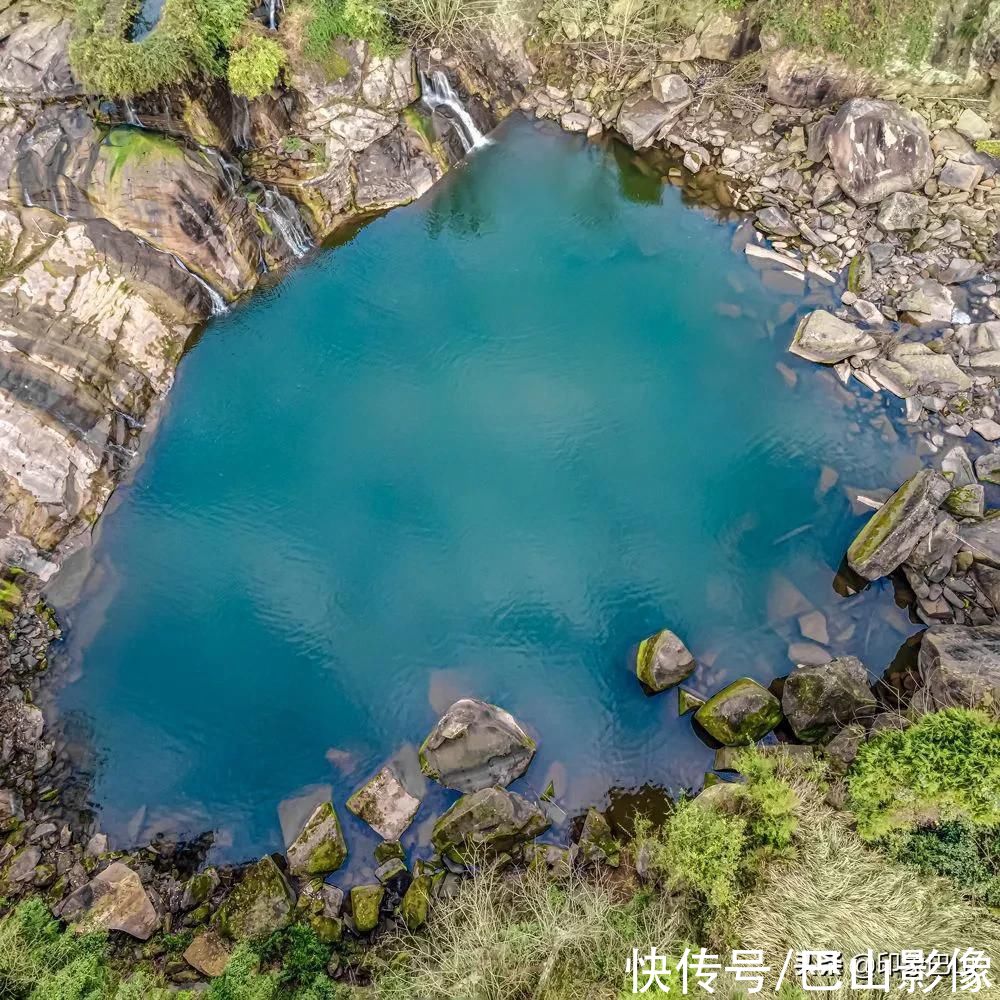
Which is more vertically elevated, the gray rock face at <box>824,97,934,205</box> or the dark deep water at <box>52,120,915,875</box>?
the gray rock face at <box>824,97,934,205</box>

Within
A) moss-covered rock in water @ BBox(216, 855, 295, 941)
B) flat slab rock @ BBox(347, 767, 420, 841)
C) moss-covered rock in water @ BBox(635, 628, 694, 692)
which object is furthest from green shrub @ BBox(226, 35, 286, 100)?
moss-covered rock in water @ BBox(216, 855, 295, 941)

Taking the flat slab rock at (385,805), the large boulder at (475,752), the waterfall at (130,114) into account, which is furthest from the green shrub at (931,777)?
the waterfall at (130,114)

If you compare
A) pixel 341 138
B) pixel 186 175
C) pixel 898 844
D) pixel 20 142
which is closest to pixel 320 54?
pixel 341 138

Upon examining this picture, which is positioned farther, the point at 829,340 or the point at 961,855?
the point at 829,340

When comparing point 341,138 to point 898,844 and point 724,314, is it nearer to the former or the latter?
point 724,314

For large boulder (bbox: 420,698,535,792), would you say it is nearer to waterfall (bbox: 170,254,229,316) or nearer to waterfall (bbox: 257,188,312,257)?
waterfall (bbox: 170,254,229,316)

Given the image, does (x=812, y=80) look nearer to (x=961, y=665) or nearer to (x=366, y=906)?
(x=961, y=665)

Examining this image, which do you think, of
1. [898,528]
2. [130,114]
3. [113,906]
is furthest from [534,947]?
[130,114]
